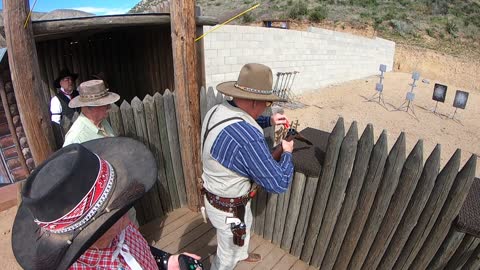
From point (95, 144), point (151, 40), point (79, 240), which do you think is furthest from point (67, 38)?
point (79, 240)

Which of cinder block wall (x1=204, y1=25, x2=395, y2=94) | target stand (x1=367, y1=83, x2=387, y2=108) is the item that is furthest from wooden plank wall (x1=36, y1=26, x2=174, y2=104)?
target stand (x1=367, y1=83, x2=387, y2=108)

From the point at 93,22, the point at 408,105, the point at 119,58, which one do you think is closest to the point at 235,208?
the point at 93,22

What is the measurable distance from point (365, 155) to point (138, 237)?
1.73 metres

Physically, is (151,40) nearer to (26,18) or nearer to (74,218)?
(26,18)

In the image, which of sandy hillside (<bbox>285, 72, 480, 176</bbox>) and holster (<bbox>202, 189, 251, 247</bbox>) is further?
sandy hillside (<bbox>285, 72, 480, 176</bbox>)

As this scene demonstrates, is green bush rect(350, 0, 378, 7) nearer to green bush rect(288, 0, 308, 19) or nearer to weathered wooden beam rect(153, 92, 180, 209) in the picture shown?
green bush rect(288, 0, 308, 19)

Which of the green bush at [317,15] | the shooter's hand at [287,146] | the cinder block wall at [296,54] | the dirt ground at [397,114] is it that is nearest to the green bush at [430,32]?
the dirt ground at [397,114]

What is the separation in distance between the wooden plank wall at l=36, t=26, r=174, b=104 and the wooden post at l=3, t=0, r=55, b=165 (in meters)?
3.65

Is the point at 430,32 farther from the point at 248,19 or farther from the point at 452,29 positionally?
the point at 248,19

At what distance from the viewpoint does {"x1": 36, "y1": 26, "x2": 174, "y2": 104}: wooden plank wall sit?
6111 millimetres

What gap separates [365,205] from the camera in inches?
90.5

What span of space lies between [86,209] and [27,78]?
1989 millimetres

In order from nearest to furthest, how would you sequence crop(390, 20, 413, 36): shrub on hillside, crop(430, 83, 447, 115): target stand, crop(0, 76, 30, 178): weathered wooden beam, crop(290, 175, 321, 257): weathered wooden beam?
crop(290, 175, 321, 257): weathered wooden beam, crop(0, 76, 30, 178): weathered wooden beam, crop(430, 83, 447, 115): target stand, crop(390, 20, 413, 36): shrub on hillside

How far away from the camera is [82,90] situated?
8.09 ft
